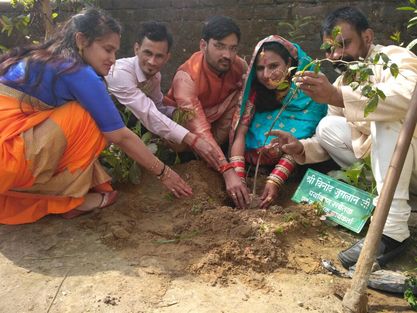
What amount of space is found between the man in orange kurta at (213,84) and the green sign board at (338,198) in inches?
19.3

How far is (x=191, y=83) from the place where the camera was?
11.2 feet

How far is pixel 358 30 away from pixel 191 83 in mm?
1299

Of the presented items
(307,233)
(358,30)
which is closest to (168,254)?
(307,233)

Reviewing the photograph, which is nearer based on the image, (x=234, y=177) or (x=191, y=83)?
(x=234, y=177)

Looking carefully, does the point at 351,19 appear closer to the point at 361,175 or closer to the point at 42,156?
the point at 361,175

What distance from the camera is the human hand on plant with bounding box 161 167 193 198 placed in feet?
9.49

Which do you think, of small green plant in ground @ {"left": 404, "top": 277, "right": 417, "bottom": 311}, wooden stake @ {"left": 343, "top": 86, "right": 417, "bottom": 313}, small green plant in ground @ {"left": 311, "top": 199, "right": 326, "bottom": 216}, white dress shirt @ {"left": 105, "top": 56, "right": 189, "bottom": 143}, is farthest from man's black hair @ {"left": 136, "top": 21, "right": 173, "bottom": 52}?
small green plant in ground @ {"left": 404, "top": 277, "right": 417, "bottom": 311}

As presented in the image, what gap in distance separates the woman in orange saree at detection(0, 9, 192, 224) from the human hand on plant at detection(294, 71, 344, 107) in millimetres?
1098

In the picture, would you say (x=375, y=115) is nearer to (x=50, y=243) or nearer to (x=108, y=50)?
(x=108, y=50)

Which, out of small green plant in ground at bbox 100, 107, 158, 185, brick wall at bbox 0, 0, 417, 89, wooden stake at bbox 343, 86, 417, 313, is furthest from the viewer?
brick wall at bbox 0, 0, 417, 89

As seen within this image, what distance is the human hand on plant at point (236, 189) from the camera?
2955 mm

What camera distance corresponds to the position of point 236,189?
298 centimetres

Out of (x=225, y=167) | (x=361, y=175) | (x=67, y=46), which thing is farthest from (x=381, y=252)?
(x=67, y=46)

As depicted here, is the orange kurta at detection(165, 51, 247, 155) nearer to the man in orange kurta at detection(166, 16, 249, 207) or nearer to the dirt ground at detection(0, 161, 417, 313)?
the man in orange kurta at detection(166, 16, 249, 207)
